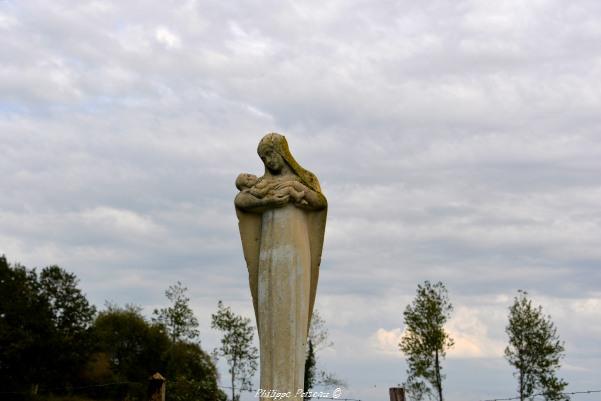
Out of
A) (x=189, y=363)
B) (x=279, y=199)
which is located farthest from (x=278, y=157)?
(x=189, y=363)

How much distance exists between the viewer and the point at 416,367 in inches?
1531

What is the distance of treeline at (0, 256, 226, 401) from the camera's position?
6050cm

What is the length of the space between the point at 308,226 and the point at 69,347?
53.0 metres

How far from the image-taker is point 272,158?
535 inches

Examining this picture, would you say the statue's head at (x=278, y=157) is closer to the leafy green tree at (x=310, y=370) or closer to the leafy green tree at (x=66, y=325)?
the leafy green tree at (x=310, y=370)

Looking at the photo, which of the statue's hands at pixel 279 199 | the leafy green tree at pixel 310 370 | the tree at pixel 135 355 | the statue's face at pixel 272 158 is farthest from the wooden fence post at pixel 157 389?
the tree at pixel 135 355

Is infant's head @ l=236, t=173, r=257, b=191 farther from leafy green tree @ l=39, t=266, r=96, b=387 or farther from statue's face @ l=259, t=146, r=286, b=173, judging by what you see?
leafy green tree @ l=39, t=266, r=96, b=387

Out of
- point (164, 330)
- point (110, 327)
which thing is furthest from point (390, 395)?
point (110, 327)

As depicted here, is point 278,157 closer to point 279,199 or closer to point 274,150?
point 274,150

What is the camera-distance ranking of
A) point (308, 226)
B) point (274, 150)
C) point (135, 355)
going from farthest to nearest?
point (135, 355)
point (308, 226)
point (274, 150)

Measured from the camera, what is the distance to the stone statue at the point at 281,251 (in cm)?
1311

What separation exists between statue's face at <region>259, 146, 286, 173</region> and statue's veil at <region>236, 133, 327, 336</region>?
0.08 m

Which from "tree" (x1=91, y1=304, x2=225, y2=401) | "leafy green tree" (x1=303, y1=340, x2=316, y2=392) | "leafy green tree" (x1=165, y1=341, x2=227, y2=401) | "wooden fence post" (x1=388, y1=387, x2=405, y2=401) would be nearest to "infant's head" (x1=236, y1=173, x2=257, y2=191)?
"wooden fence post" (x1=388, y1=387, x2=405, y2=401)

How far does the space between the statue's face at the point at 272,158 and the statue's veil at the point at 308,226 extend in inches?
3.0
